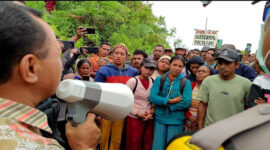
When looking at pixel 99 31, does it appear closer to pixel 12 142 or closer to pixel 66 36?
pixel 66 36

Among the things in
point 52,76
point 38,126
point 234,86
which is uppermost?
point 52,76

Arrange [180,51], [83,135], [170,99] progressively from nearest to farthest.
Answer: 1. [83,135]
2. [170,99]
3. [180,51]

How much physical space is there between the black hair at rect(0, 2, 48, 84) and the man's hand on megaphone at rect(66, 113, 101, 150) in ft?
1.33

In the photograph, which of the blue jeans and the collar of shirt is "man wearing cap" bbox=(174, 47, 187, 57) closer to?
the blue jeans

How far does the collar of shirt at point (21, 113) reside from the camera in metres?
0.83

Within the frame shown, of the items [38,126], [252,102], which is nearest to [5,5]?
[38,126]

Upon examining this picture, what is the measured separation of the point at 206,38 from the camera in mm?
8688

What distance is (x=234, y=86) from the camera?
10.5 ft

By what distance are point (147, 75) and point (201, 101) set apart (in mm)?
1021

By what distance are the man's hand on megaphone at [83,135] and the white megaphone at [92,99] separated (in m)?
0.03

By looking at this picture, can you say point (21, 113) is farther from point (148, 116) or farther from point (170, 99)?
point (148, 116)

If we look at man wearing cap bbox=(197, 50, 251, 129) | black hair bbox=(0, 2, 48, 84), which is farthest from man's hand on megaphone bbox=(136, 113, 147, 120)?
black hair bbox=(0, 2, 48, 84)

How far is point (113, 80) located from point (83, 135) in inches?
110

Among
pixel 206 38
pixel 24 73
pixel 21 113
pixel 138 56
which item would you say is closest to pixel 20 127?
pixel 21 113
